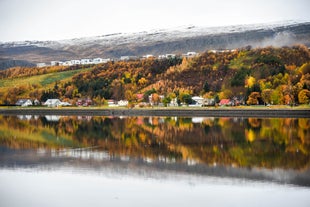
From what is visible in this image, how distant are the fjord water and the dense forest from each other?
36017 millimetres

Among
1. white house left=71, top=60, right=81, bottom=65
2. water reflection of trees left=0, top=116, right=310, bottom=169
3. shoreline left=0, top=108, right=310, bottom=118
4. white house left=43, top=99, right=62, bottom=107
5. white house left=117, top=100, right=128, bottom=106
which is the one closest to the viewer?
water reflection of trees left=0, top=116, right=310, bottom=169

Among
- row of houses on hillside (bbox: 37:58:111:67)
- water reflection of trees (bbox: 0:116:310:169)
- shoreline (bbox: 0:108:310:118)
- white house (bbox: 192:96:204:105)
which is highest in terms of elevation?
water reflection of trees (bbox: 0:116:310:169)

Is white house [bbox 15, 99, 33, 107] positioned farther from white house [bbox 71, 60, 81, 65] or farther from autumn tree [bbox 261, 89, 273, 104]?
white house [bbox 71, 60, 81, 65]

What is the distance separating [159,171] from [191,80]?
71677 mm

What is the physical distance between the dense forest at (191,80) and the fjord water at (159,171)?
36.0 meters

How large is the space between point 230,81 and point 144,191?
65506 mm

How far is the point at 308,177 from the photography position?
16281 mm

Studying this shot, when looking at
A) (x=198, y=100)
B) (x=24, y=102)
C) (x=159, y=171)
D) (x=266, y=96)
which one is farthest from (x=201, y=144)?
(x=24, y=102)

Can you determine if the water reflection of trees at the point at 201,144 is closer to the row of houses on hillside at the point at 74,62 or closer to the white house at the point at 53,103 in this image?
the white house at the point at 53,103

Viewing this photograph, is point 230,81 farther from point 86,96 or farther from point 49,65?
point 49,65

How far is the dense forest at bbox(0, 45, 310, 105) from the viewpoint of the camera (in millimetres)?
66500

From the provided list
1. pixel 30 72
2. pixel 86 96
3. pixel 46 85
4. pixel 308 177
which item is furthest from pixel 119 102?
pixel 308 177

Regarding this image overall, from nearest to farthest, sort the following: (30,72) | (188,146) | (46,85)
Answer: (188,146), (46,85), (30,72)

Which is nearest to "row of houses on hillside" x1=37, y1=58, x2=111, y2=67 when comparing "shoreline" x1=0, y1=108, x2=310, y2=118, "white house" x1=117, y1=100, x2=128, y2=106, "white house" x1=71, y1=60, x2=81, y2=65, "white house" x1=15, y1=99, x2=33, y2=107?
"white house" x1=71, y1=60, x2=81, y2=65
